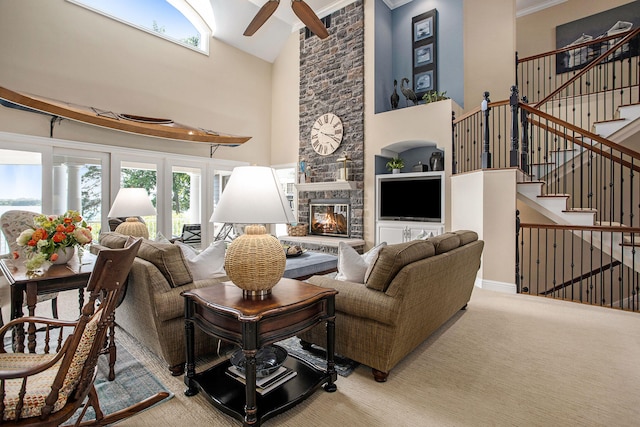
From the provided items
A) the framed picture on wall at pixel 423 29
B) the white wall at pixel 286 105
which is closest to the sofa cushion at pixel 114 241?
the white wall at pixel 286 105

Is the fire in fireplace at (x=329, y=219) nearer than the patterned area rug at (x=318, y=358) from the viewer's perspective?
No

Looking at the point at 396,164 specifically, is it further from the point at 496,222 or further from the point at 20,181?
the point at 20,181

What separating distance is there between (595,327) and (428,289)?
2065mm

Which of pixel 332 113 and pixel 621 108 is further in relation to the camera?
pixel 332 113

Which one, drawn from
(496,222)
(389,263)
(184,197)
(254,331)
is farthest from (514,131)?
(184,197)

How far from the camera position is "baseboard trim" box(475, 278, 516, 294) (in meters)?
4.19

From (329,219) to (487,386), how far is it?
16.2 ft

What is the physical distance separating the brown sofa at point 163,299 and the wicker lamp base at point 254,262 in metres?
0.62

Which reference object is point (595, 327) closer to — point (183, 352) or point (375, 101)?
point (183, 352)

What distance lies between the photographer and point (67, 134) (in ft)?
15.4

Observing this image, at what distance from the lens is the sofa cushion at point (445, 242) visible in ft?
8.43

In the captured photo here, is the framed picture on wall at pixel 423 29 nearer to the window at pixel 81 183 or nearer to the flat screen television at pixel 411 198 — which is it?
the flat screen television at pixel 411 198

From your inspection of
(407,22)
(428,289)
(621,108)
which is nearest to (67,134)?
(428,289)

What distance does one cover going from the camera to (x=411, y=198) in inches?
225
